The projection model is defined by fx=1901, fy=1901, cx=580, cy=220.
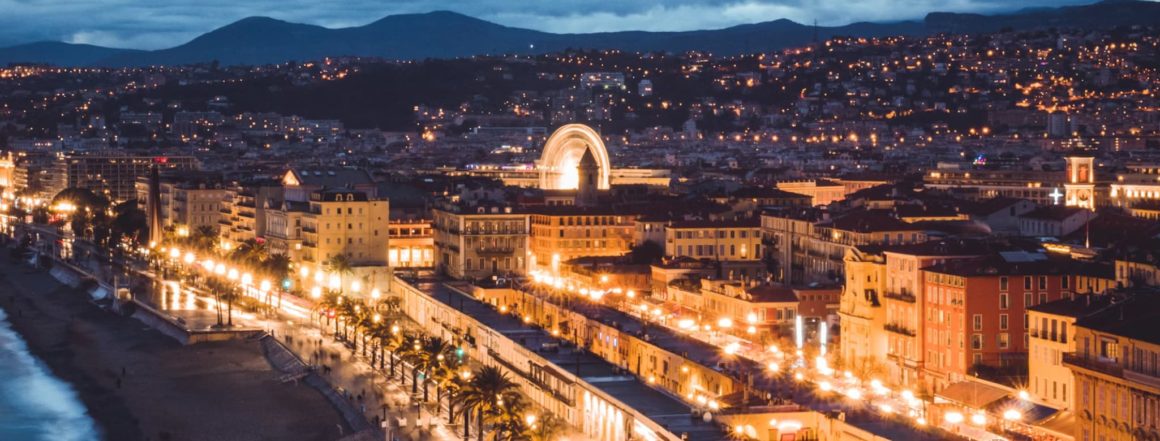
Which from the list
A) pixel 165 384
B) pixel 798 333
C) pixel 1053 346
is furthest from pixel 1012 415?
pixel 165 384

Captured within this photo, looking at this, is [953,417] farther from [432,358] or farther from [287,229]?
[287,229]

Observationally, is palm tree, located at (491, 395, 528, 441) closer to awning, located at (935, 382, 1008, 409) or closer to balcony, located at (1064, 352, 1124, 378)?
awning, located at (935, 382, 1008, 409)

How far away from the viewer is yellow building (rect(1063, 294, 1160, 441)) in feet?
94.6

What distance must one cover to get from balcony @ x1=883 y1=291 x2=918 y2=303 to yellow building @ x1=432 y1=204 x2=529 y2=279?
92.2 ft

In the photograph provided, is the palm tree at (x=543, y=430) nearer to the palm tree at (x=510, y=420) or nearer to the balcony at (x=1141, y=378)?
the palm tree at (x=510, y=420)

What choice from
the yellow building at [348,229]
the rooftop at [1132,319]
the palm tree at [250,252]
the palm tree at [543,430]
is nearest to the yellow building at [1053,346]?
the rooftop at [1132,319]

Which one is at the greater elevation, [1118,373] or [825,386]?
[1118,373]

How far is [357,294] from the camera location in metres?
69.3

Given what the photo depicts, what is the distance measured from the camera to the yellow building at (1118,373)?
94.6 ft

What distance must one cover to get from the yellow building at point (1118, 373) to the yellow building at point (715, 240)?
1373 inches

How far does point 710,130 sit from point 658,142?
13343mm

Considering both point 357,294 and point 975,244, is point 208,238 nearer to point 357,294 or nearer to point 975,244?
point 357,294

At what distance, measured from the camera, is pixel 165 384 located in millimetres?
52469

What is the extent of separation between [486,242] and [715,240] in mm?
10278
